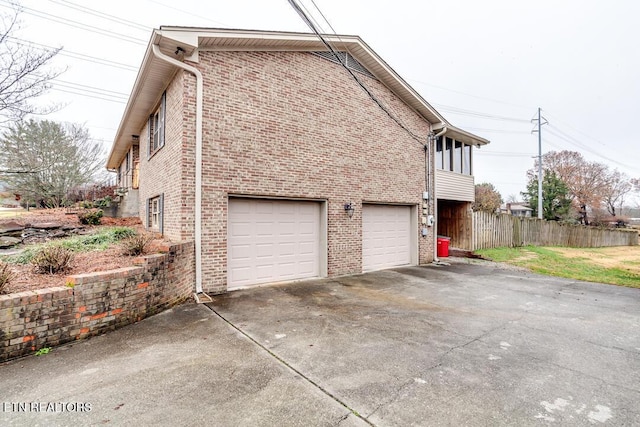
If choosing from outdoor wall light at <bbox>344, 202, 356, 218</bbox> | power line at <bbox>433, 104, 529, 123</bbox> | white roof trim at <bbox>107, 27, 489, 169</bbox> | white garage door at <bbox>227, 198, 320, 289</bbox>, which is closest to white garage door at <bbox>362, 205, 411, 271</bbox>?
outdoor wall light at <bbox>344, 202, 356, 218</bbox>

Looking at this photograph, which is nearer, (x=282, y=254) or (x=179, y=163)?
(x=179, y=163)

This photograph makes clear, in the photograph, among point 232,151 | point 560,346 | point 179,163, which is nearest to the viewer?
point 560,346

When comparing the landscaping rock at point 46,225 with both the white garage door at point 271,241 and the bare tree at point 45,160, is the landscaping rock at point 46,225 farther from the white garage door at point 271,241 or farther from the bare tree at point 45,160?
the bare tree at point 45,160

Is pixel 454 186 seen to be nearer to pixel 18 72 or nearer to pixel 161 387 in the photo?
pixel 161 387

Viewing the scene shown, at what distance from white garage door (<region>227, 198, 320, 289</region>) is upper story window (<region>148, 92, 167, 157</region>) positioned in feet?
9.75

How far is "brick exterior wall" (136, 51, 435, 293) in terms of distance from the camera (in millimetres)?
6195

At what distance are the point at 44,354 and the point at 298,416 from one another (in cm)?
305

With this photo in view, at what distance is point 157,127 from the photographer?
8.52m


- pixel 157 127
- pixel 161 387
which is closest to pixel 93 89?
pixel 157 127

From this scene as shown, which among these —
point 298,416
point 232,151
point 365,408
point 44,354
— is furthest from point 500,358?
point 232,151

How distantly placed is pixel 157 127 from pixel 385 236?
7.53m

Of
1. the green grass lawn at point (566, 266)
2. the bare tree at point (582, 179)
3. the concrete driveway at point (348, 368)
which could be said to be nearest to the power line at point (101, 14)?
the concrete driveway at point (348, 368)

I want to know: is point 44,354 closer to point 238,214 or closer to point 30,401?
point 30,401

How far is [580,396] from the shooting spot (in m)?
2.70
